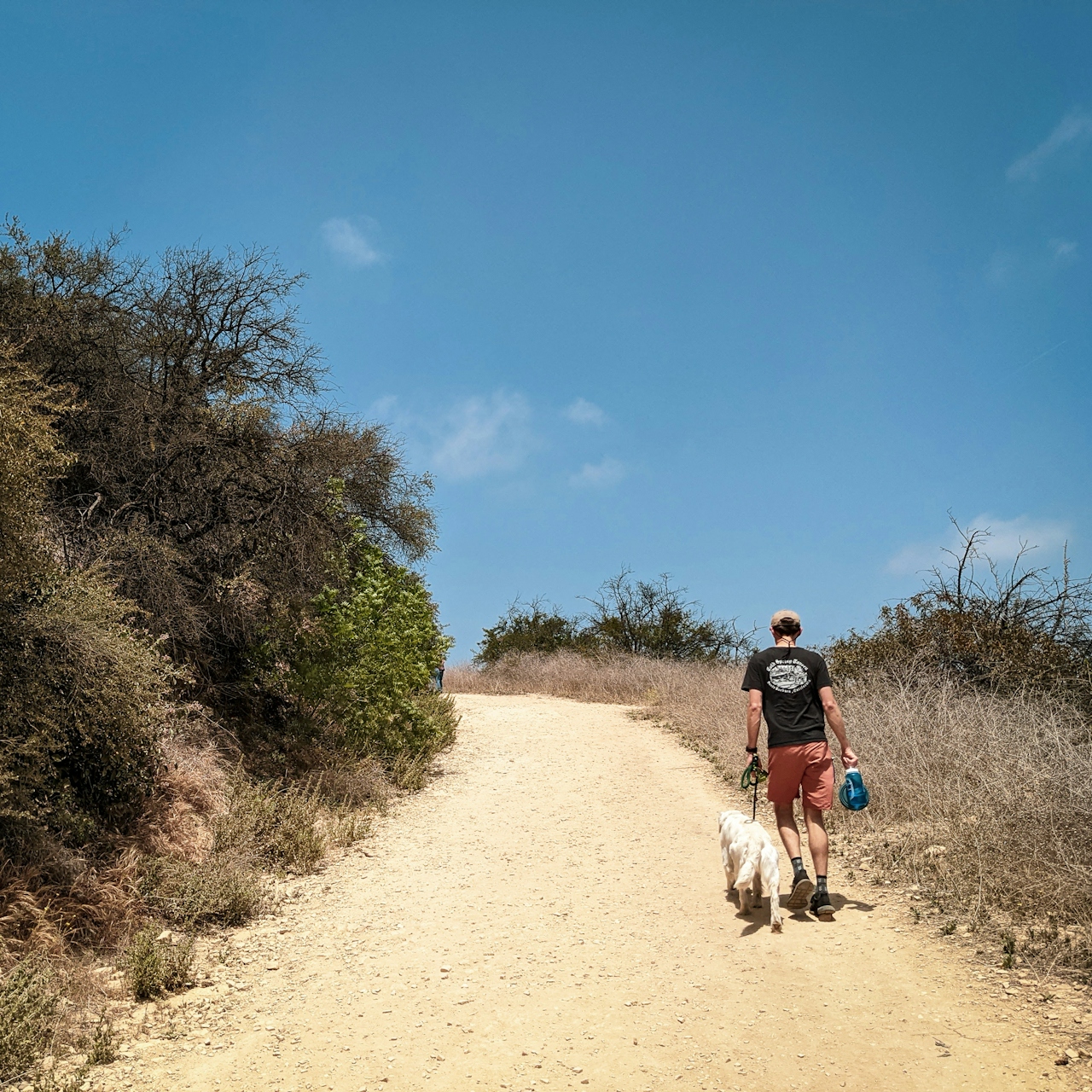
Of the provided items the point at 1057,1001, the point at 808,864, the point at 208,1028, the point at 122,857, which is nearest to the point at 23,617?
the point at 122,857

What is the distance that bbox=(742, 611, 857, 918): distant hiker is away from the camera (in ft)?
22.2

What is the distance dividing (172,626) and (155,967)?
5839 millimetres

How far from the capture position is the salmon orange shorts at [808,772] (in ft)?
22.3

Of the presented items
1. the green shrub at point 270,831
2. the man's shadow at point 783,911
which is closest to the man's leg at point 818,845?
the man's shadow at point 783,911

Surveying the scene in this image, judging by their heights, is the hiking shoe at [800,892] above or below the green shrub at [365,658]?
below

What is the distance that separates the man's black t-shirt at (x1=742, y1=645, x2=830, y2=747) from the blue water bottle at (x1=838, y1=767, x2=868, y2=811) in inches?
13.7

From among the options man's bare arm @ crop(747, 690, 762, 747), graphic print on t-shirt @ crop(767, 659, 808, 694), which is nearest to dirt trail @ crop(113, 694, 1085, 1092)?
man's bare arm @ crop(747, 690, 762, 747)

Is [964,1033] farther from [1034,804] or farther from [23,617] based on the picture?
[23,617]

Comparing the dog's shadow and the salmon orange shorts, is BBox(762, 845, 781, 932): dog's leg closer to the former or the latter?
the dog's shadow

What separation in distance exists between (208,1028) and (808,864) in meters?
5.41

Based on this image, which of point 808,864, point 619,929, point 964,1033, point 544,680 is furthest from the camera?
point 544,680

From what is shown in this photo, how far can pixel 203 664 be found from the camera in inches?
494

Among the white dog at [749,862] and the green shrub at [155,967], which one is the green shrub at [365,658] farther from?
→ the white dog at [749,862]

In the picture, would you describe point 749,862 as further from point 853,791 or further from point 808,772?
point 853,791
